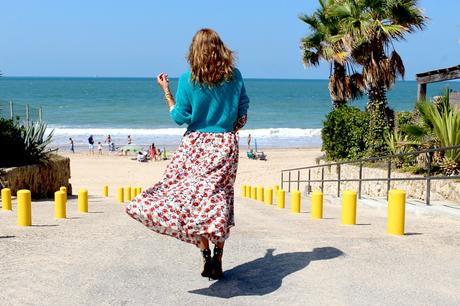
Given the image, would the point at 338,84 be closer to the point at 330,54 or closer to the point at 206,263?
the point at 330,54

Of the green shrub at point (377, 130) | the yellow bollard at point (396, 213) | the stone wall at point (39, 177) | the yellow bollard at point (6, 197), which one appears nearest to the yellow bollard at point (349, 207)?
the yellow bollard at point (396, 213)

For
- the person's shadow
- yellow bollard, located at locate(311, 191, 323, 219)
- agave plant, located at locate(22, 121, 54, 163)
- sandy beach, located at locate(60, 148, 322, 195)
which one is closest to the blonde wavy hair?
the person's shadow

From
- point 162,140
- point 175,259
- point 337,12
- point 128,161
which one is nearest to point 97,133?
point 162,140

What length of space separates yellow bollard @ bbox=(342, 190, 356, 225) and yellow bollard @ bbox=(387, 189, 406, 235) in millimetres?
770

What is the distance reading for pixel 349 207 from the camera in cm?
789

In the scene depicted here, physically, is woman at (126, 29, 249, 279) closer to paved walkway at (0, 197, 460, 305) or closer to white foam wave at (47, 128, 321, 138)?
paved walkway at (0, 197, 460, 305)

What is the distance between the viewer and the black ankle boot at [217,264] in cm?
487

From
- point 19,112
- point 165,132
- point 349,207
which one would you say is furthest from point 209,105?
point 165,132

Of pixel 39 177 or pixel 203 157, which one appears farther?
pixel 39 177

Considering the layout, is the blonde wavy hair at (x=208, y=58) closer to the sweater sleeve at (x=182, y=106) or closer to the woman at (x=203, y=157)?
the woman at (x=203, y=157)

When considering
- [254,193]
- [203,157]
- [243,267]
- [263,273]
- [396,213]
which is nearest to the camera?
[203,157]

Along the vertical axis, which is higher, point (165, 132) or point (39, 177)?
point (165, 132)

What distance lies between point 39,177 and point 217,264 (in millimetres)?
11155

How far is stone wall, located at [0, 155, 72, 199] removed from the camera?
1343cm
